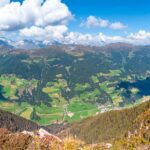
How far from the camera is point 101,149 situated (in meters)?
53.7

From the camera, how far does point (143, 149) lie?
67.7 meters

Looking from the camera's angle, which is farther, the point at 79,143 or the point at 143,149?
the point at 143,149

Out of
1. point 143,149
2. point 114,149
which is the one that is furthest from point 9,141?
point 143,149

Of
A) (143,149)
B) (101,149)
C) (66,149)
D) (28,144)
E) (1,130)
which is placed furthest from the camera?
(143,149)

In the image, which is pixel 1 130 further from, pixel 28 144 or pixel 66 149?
pixel 66 149

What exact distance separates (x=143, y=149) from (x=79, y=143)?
2806cm

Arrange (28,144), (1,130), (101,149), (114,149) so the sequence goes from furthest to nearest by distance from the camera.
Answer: (114,149), (101,149), (1,130), (28,144)

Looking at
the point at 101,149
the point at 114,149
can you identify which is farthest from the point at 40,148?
the point at 114,149

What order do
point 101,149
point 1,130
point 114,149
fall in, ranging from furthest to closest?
point 114,149 → point 101,149 → point 1,130

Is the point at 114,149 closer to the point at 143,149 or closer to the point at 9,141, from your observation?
the point at 143,149

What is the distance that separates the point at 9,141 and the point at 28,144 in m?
2.83

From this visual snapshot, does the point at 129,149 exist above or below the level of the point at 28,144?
below

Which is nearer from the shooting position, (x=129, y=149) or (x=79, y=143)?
(x=79, y=143)

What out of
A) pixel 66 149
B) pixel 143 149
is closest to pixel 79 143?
pixel 66 149
